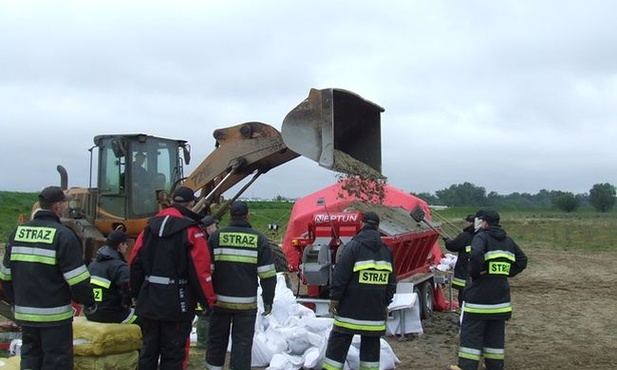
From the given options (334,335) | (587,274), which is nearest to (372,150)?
(334,335)

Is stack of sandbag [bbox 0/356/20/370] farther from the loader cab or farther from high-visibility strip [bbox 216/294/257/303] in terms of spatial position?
the loader cab

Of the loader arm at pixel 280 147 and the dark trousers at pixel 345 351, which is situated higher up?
the loader arm at pixel 280 147

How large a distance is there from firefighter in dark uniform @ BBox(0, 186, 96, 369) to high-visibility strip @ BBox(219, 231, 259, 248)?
1.45 m

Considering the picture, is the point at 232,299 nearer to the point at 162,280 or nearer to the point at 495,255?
the point at 162,280

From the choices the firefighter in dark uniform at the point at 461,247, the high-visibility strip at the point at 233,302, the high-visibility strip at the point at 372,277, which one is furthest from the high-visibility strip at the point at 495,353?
the high-visibility strip at the point at 233,302

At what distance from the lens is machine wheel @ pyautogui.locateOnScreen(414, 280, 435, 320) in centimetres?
1070

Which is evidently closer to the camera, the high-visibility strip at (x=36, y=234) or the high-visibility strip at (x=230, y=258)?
the high-visibility strip at (x=36, y=234)

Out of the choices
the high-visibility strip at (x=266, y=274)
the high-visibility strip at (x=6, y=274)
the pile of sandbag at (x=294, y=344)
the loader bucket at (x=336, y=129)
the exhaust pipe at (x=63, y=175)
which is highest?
the loader bucket at (x=336, y=129)

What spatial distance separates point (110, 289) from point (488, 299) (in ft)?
12.6

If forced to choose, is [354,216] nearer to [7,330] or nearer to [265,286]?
[265,286]

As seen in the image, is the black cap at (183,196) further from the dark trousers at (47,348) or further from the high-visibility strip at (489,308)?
the high-visibility strip at (489,308)

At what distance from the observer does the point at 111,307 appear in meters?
6.07

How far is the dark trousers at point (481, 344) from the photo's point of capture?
23.4ft

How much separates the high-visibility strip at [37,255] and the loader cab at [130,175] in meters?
4.62
